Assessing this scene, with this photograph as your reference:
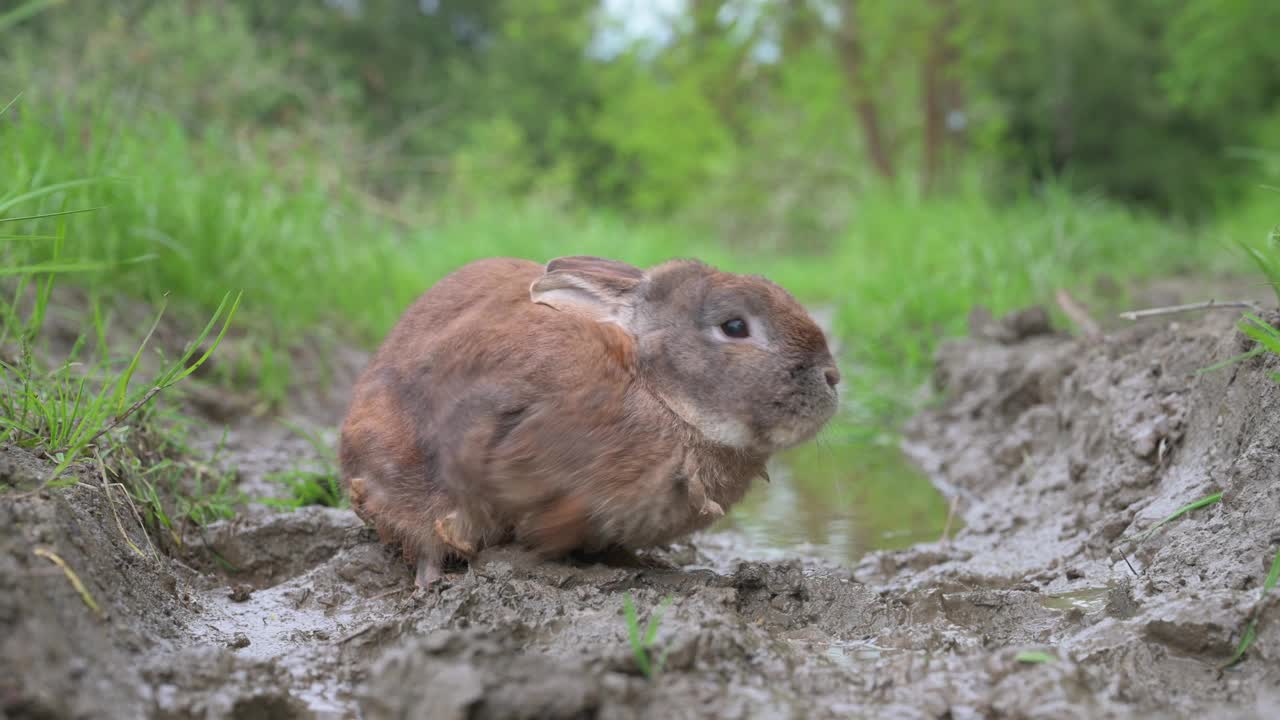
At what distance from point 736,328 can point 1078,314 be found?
3.09 meters

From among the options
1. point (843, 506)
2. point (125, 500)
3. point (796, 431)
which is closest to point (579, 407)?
point (796, 431)

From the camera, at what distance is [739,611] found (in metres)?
2.62

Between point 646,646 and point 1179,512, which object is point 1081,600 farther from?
point 646,646

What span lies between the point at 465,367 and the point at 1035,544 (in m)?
1.94

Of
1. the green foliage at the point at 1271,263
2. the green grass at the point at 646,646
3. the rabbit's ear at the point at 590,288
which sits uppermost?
the green foliage at the point at 1271,263

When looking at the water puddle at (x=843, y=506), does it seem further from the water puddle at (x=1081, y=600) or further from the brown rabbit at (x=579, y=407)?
the water puddle at (x=1081, y=600)

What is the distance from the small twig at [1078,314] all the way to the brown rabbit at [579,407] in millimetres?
2457

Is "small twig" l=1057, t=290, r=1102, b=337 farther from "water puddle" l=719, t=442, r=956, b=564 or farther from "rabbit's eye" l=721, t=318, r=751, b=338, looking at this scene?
"rabbit's eye" l=721, t=318, r=751, b=338

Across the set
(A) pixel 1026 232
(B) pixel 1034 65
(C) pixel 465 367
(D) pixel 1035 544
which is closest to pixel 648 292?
(C) pixel 465 367

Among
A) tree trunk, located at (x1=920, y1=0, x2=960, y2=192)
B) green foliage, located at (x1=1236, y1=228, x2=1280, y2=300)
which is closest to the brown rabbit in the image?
green foliage, located at (x1=1236, y1=228, x2=1280, y2=300)

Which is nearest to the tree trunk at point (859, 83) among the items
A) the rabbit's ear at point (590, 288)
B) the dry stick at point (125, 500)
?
the rabbit's ear at point (590, 288)

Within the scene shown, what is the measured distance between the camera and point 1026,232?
7.84 m

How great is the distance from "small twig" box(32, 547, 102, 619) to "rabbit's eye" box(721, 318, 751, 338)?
1.63 metres

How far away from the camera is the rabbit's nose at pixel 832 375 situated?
9.32 ft
